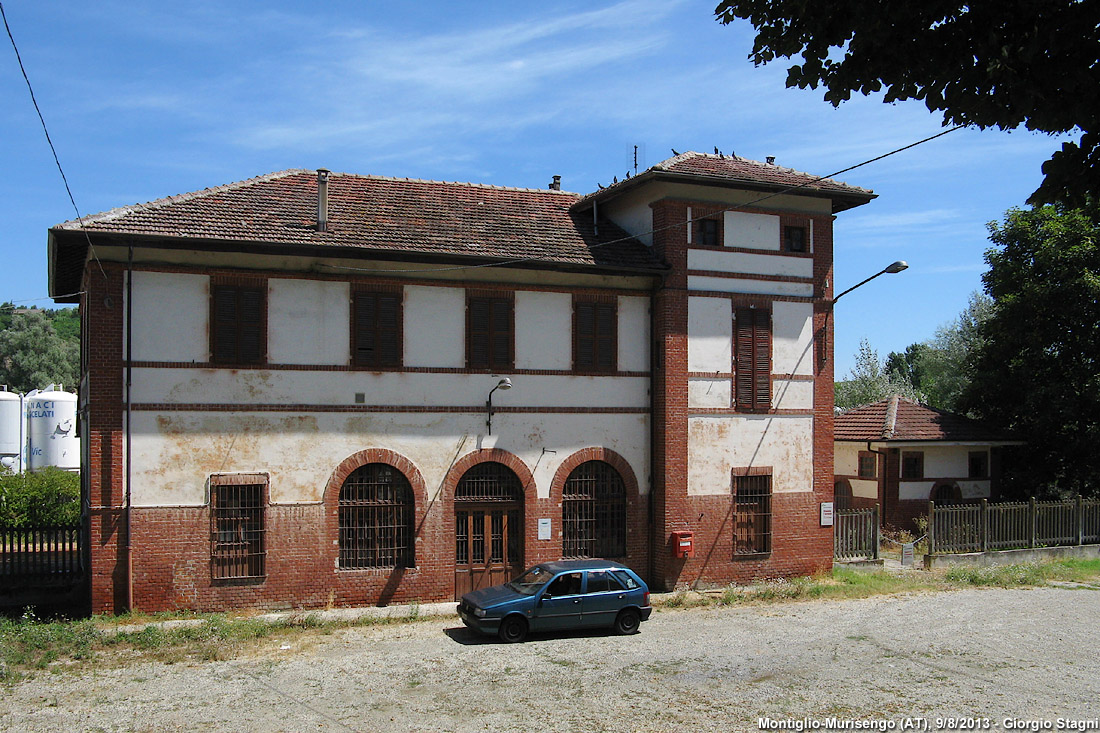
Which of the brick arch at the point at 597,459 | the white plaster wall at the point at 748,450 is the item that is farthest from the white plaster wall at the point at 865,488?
the brick arch at the point at 597,459

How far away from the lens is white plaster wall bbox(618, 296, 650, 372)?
20.1 meters

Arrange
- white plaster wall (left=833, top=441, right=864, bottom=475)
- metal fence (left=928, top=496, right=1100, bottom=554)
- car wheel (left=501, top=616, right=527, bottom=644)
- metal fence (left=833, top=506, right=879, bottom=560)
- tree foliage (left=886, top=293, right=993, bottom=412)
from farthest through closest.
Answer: tree foliage (left=886, top=293, right=993, bottom=412), white plaster wall (left=833, top=441, right=864, bottom=475), metal fence (left=928, top=496, right=1100, bottom=554), metal fence (left=833, top=506, right=879, bottom=560), car wheel (left=501, top=616, right=527, bottom=644)

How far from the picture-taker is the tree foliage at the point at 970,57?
722cm

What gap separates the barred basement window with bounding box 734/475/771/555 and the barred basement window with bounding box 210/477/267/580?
1031cm

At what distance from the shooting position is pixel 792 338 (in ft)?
69.8

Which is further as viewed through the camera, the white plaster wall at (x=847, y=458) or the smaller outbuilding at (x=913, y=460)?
the white plaster wall at (x=847, y=458)

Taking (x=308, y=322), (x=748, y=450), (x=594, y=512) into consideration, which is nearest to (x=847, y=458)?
(x=748, y=450)

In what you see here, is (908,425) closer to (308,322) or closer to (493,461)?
(493,461)

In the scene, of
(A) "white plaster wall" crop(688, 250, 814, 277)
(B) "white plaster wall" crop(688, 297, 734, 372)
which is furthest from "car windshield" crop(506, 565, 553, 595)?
(A) "white plaster wall" crop(688, 250, 814, 277)

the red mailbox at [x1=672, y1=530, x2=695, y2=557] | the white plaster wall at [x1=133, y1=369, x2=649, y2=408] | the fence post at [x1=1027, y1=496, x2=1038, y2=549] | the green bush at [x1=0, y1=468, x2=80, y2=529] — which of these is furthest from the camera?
the green bush at [x1=0, y1=468, x2=80, y2=529]

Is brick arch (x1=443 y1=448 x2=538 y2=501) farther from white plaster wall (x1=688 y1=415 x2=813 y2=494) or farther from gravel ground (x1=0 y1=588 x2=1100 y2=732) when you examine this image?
white plaster wall (x1=688 y1=415 x2=813 y2=494)

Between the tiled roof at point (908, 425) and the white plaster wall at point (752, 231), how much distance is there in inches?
377

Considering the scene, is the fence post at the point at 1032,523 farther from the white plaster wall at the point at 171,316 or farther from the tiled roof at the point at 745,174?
the white plaster wall at the point at 171,316

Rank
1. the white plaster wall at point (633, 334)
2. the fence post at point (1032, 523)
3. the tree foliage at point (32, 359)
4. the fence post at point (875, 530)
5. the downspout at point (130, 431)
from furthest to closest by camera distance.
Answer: the tree foliage at point (32, 359)
the fence post at point (1032, 523)
the fence post at point (875, 530)
the white plaster wall at point (633, 334)
the downspout at point (130, 431)
